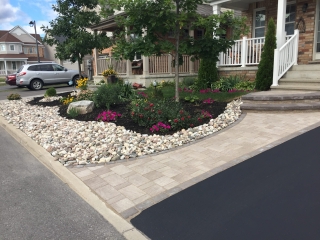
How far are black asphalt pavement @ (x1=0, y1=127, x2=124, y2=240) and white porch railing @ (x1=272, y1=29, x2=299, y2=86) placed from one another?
24.4 ft

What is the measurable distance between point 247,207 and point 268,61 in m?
7.13

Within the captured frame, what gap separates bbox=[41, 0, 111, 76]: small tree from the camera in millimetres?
12625

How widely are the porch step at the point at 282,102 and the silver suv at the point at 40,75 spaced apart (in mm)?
13151

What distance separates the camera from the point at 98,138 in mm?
5578

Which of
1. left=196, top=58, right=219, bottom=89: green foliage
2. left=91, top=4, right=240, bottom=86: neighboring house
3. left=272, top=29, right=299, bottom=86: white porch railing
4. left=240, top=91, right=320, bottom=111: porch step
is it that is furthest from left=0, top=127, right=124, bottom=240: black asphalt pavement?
left=91, top=4, right=240, bottom=86: neighboring house

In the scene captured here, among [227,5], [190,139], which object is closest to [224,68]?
[227,5]

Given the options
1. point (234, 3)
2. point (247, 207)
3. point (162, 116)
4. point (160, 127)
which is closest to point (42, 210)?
point (247, 207)

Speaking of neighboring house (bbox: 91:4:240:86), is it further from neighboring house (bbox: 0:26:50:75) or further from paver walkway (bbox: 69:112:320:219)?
neighboring house (bbox: 0:26:50:75)

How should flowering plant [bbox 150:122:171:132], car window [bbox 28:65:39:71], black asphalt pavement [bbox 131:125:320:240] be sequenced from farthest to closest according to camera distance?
car window [bbox 28:65:39:71] < flowering plant [bbox 150:122:171:132] < black asphalt pavement [bbox 131:125:320:240]

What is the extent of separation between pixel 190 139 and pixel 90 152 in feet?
6.14

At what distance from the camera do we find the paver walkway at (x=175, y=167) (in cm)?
329

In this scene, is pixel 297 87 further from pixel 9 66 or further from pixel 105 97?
pixel 9 66

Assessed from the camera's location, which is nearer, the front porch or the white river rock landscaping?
the white river rock landscaping

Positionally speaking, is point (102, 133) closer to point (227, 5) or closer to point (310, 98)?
point (310, 98)
